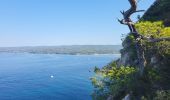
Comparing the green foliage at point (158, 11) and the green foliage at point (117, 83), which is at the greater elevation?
the green foliage at point (158, 11)

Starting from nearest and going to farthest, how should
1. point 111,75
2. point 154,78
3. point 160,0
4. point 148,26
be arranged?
point 154,78 < point 148,26 < point 111,75 < point 160,0

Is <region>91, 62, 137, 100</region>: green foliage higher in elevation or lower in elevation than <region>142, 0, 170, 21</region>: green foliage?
lower

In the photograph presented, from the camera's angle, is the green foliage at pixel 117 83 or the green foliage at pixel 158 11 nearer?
the green foliage at pixel 117 83

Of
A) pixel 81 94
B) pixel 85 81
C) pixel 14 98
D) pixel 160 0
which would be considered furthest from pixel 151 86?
pixel 85 81

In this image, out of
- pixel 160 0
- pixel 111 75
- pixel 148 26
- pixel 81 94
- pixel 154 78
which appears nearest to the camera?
pixel 154 78

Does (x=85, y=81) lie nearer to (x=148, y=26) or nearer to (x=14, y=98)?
(x=14, y=98)

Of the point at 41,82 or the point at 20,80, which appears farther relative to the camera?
the point at 20,80

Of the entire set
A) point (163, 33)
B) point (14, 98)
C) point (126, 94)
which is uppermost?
point (163, 33)

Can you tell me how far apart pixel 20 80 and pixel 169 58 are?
91102mm

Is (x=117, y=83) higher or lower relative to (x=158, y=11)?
lower

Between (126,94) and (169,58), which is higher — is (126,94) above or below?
below

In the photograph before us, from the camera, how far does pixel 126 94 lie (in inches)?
1315

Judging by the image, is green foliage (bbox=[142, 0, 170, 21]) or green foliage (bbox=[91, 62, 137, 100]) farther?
green foliage (bbox=[142, 0, 170, 21])

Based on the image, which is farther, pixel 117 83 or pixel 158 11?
pixel 158 11
